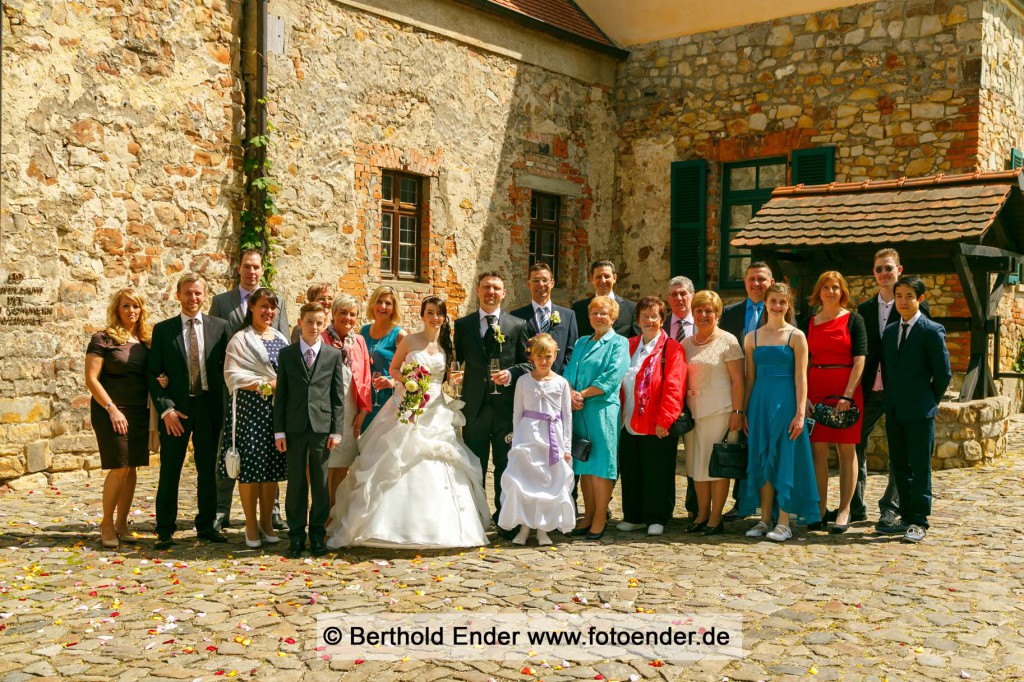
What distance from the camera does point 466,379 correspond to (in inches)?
264

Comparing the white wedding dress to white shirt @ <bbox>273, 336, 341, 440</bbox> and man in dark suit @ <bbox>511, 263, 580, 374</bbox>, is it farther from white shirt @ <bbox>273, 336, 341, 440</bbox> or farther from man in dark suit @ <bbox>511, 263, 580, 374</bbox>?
man in dark suit @ <bbox>511, 263, 580, 374</bbox>

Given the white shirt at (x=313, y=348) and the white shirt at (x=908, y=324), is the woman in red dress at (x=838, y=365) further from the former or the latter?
the white shirt at (x=313, y=348)

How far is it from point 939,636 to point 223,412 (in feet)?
14.7

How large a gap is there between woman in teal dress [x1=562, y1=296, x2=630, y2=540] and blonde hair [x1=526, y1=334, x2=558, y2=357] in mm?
307

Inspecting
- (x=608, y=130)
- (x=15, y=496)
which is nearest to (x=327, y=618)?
(x=15, y=496)

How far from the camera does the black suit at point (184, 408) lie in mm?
6254

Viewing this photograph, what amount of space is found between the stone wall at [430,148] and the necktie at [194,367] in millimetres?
4134

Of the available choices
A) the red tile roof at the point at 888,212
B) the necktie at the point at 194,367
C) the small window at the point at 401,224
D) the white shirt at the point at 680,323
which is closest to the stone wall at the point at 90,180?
the small window at the point at 401,224

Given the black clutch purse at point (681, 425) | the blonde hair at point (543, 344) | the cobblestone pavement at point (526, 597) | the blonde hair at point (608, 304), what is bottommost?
the cobblestone pavement at point (526, 597)

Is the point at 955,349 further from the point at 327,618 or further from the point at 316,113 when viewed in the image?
the point at 327,618

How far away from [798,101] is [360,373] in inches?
348

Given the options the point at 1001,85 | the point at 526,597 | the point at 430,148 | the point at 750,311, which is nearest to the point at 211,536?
the point at 526,597

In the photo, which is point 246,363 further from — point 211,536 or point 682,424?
Result: point 682,424

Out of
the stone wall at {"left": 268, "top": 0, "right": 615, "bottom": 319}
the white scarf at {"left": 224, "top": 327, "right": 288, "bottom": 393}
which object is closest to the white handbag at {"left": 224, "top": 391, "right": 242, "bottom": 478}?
the white scarf at {"left": 224, "top": 327, "right": 288, "bottom": 393}
